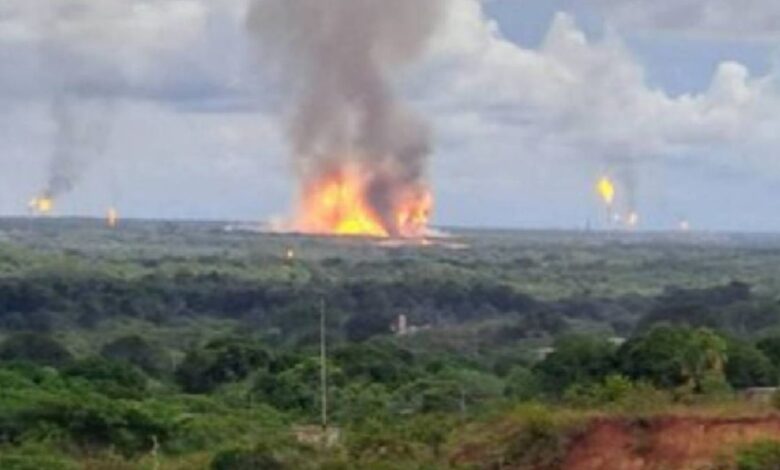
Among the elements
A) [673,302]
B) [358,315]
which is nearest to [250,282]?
[358,315]

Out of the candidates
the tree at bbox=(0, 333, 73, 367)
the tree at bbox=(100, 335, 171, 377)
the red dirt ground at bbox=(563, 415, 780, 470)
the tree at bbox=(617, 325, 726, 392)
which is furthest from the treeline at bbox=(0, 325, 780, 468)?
the tree at bbox=(100, 335, 171, 377)

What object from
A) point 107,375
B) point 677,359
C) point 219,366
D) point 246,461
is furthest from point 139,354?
point 246,461

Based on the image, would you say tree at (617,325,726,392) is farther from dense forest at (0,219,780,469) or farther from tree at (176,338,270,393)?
tree at (176,338,270,393)

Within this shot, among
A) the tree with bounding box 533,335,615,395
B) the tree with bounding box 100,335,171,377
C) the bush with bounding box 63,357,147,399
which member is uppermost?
the tree with bounding box 533,335,615,395

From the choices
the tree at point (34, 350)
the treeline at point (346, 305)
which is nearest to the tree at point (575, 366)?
the tree at point (34, 350)

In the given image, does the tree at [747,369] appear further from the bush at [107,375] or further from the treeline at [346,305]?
the treeline at [346,305]

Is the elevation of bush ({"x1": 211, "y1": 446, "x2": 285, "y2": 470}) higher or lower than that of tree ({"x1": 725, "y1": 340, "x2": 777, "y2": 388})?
lower

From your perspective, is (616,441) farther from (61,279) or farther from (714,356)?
(61,279)

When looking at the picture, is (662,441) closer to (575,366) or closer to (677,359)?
(677,359)

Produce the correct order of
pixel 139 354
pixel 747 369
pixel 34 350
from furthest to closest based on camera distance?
1. pixel 139 354
2. pixel 34 350
3. pixel 747 369
